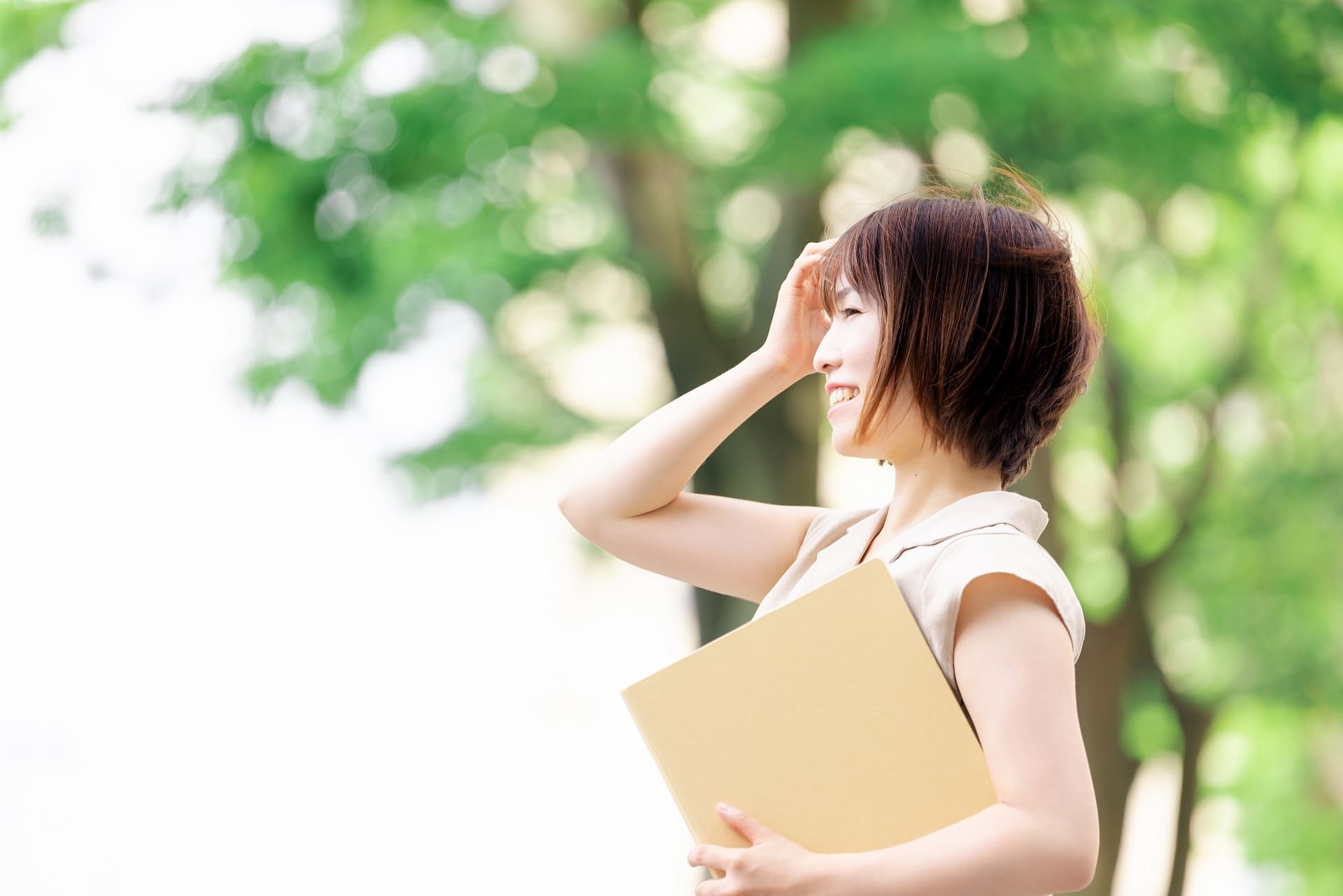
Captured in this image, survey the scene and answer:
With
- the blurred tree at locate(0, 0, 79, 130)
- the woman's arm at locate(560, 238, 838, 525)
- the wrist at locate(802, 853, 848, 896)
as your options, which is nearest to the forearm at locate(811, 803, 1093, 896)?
the wrist at locate(802, 853, 848, 896)

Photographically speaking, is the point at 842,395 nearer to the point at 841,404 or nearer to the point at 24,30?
the point at 841,404

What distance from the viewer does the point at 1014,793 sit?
817mm

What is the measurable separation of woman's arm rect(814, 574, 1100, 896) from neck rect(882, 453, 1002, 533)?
6.2 inches

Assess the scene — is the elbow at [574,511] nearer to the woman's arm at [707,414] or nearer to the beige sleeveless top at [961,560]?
the woman's arm at [707,414]

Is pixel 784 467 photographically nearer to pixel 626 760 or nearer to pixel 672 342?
pixel 672 342

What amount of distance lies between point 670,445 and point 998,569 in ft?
1.16

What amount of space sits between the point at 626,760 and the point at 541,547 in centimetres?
107

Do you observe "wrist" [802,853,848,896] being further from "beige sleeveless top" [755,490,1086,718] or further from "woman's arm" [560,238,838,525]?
"woman's arm" [560,238,838,525]

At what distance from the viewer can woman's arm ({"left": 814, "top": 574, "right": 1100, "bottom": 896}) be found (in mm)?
805

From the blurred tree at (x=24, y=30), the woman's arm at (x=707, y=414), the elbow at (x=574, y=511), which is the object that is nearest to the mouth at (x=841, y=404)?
the woman's arm at (x=707, y=414)

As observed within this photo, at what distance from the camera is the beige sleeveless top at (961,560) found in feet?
2.79

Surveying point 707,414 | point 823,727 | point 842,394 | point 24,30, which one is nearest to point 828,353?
point 842,394

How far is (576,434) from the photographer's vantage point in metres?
3.99

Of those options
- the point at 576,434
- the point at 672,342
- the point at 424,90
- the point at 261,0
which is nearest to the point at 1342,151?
the point at 672,342
